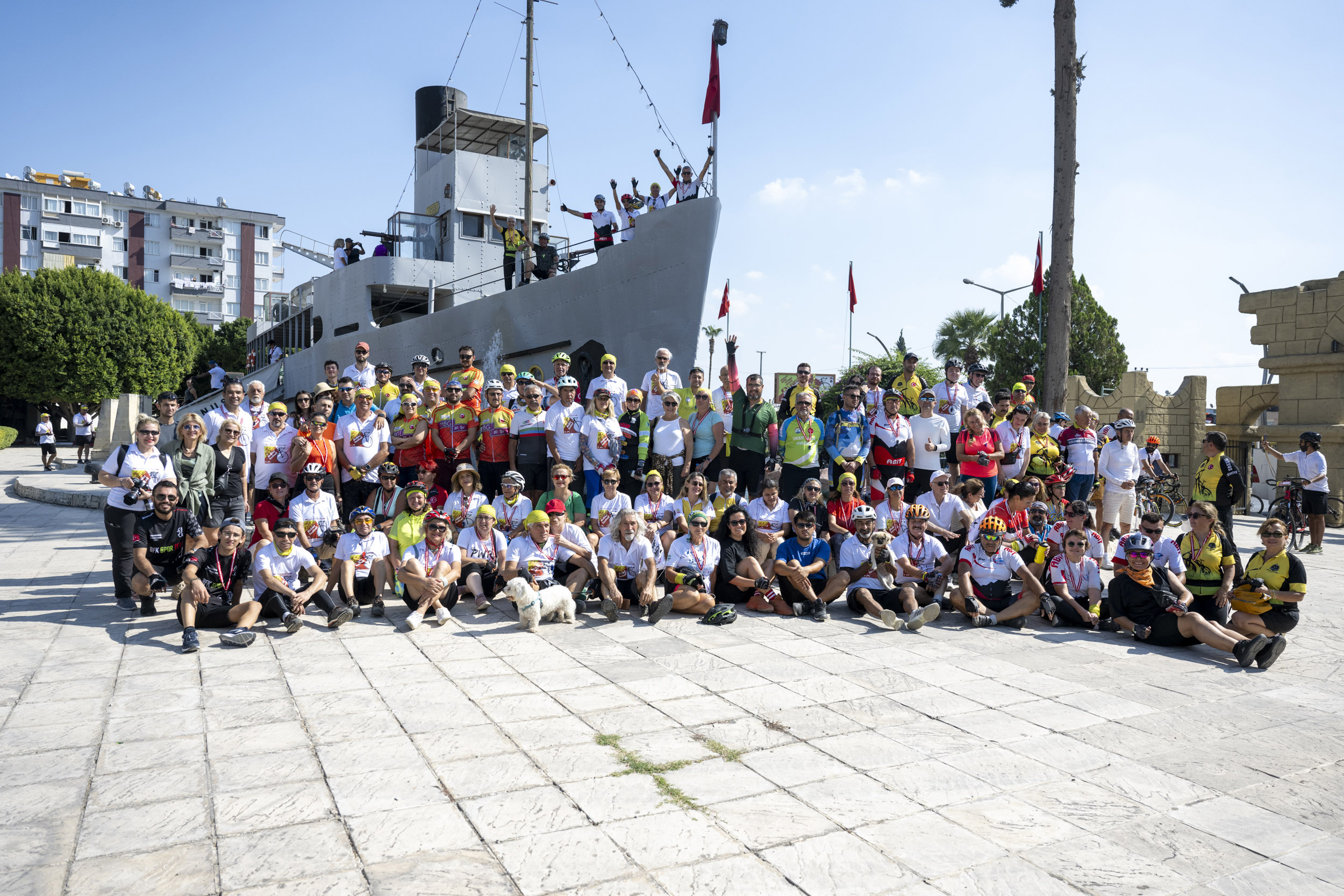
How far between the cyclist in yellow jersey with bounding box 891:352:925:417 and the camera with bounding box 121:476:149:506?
24.3 ft

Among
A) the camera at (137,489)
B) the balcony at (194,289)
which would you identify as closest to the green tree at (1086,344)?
the camera at (137,489)

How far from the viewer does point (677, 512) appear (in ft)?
25.6

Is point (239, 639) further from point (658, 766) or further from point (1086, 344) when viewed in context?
point (1086, 344)

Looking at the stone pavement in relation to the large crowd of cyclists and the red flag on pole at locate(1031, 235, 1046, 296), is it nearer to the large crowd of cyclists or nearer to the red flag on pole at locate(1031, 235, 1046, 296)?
the large crowd of cyclists

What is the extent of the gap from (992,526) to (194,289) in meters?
65.7

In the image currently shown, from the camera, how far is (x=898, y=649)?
6027mm

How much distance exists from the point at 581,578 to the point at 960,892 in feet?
16.1

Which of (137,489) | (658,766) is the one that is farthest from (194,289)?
(658,766)

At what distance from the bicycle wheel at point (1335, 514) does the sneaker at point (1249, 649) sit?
36.1 feet

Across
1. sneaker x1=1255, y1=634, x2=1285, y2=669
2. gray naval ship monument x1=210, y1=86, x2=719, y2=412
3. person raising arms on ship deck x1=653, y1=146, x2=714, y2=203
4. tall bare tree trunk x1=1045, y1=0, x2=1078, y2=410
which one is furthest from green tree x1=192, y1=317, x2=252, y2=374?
sneaker x1=1255, y1=634, x2=1285, y2=669

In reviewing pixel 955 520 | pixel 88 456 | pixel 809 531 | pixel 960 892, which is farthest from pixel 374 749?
pixel 88 456

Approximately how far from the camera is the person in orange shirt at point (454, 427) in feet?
27.9

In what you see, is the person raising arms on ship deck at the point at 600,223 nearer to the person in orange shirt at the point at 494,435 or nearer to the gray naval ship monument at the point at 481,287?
the gray naval ship monument at the point at 481,287

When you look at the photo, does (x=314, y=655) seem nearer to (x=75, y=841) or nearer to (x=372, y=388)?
(x=75, y=841)
